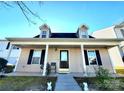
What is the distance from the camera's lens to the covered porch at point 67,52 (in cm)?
894

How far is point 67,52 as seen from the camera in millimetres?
10141

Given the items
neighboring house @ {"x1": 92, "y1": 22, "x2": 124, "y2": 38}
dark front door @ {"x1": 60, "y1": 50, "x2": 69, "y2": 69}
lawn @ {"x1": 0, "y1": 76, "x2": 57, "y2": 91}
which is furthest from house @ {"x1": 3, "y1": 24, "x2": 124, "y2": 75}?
neighboring house @ {"x1": 92, "y1": 22, "x2": 124, "y2": 38}

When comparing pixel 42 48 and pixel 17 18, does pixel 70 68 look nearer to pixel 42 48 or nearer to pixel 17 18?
pixel 42 48

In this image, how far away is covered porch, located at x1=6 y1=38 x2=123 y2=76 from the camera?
894cm

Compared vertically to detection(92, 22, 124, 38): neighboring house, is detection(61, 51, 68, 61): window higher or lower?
lower

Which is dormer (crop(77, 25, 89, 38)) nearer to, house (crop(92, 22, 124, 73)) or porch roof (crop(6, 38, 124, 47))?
porch roof (crop(6, 38, 124, 47))

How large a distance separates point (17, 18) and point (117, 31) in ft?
41.2

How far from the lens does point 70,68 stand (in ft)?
31.2

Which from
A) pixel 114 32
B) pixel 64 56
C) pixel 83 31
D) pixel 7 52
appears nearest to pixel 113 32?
pixel 114 32

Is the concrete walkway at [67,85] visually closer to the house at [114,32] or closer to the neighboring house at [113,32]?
the house at [114,32]

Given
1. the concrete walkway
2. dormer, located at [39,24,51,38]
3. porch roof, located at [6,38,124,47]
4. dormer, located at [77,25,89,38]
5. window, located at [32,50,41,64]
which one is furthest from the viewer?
dormer, located at [39,24,51,38]

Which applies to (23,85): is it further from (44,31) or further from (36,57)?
(44,31)

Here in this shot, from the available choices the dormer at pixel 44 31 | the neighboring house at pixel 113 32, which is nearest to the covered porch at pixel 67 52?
the dormer at pixel 44 31

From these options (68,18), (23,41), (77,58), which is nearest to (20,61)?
(23,41)
